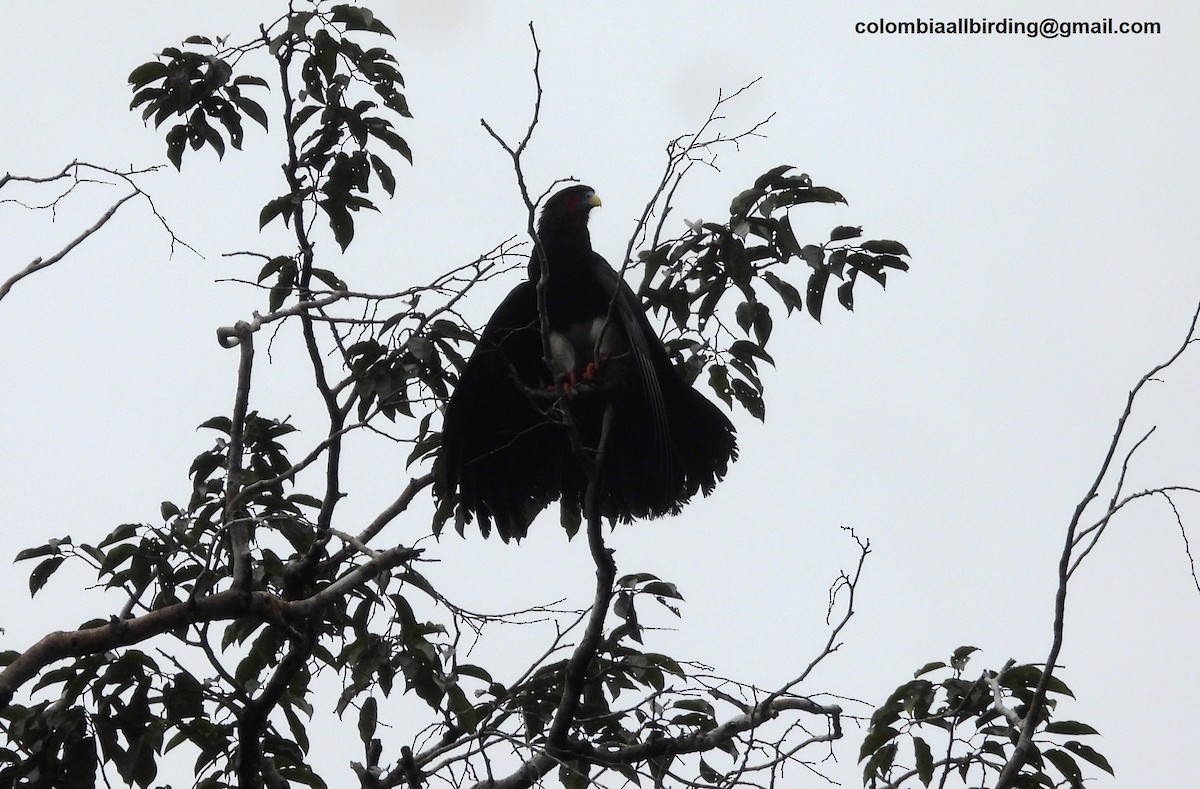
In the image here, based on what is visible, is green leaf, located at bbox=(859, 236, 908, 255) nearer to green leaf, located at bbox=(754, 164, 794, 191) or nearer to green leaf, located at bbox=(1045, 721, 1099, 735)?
green leaf, located at bbox=(754, 164, 794, 191)

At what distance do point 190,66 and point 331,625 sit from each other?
1.97 m

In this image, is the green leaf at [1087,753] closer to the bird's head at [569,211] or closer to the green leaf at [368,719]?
the green leaf at [368,719]

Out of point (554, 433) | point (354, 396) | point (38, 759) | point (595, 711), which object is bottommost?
point (38, 759)

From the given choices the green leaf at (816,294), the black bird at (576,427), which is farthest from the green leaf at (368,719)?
the green leaf at (816,294)

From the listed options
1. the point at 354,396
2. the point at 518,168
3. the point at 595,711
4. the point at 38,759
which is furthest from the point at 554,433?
the point at 38,759

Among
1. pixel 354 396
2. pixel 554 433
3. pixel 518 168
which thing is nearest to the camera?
pixel 518 168

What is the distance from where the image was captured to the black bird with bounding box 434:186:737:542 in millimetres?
4430

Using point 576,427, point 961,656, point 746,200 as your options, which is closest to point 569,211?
point 576,427

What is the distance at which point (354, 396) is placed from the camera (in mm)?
4242

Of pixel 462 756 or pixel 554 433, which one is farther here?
pixel 554 433

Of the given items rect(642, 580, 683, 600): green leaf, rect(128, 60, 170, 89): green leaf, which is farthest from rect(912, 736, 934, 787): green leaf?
rect(128, 60, 170, 89): green leaf

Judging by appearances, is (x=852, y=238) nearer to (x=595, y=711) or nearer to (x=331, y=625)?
(x=595, y=711)

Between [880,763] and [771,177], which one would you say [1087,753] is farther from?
[771,177]

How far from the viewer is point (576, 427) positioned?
4391mm
